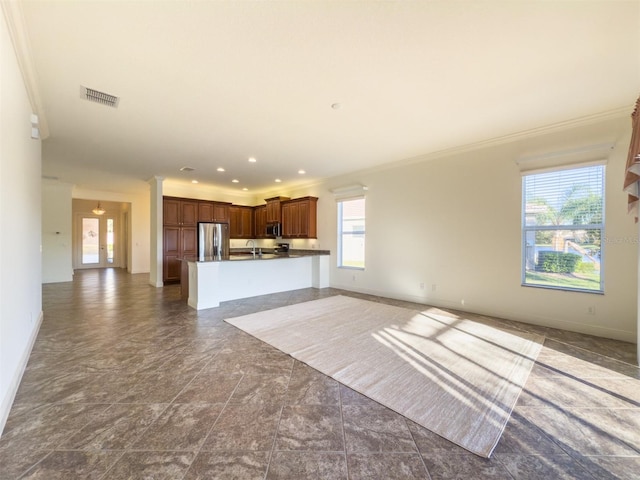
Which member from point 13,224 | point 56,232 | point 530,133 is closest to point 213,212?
point 56,232

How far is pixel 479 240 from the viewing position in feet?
14.6

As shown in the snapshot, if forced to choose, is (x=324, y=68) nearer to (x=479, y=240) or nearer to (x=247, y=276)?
(x=479, y=240)

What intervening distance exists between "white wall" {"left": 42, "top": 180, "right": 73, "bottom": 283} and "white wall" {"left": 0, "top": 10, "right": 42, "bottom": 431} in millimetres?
6477

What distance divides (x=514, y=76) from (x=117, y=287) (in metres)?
8.67

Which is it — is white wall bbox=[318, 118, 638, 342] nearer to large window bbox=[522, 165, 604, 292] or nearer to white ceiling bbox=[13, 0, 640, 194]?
large window bbox=[522, 165, 604, 292]

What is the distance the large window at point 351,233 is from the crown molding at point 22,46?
5325 millimetres

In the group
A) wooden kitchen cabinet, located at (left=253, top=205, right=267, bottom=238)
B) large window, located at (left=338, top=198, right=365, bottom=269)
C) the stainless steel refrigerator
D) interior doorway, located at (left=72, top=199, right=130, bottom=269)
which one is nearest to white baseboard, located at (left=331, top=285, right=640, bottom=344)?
large window, located at (left=338, top=198, right=365, bottom=269)

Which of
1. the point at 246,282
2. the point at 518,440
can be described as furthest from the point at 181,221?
the point at 518,440

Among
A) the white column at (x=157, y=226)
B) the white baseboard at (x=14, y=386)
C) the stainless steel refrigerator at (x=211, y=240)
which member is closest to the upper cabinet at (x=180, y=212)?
the white column at (x=157, y=226)

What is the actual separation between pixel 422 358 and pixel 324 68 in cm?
303

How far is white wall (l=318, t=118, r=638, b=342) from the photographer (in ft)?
10.9

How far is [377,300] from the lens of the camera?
5449mm

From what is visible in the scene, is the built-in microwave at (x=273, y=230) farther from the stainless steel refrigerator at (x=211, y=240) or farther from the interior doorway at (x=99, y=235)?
the interior doorway at (x=99, y=235)

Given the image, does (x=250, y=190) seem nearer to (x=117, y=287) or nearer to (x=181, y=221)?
(x=181, y=221)
